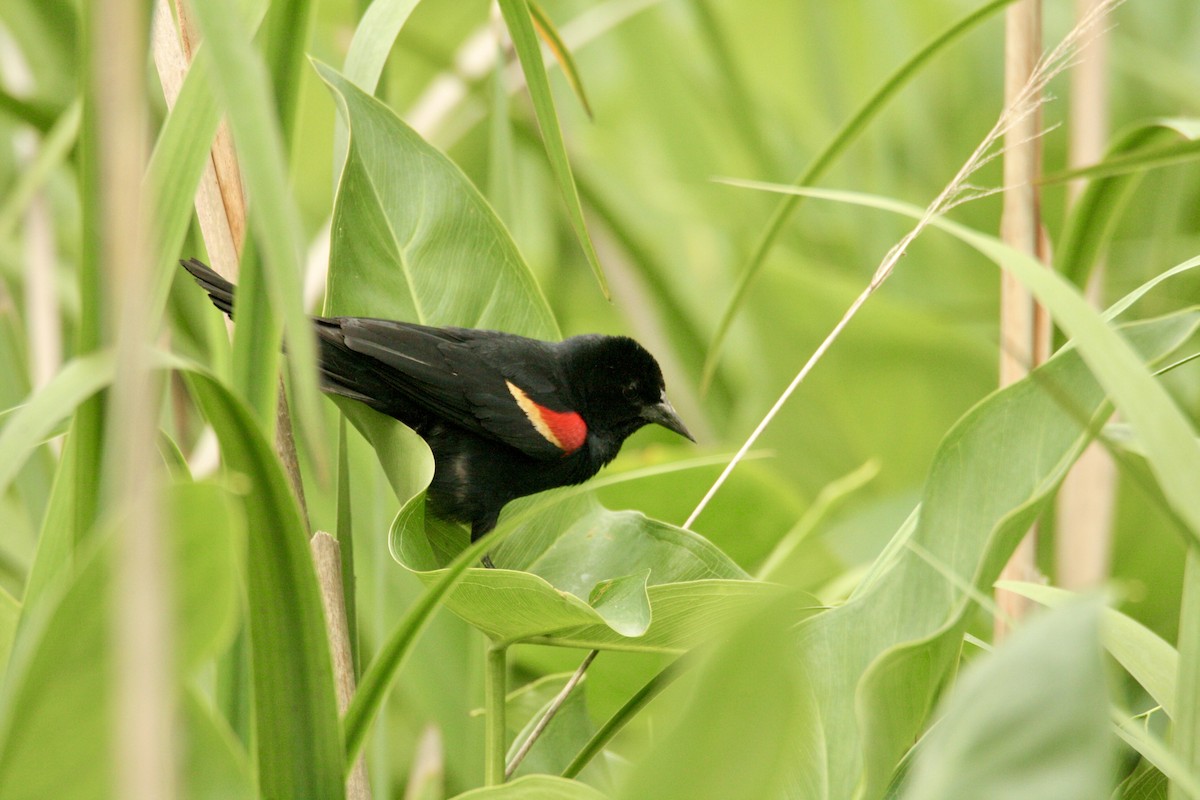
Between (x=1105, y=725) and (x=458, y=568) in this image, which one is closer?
(x=1105, y=725)

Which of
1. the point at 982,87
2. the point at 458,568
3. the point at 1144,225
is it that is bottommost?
the point at 458,568

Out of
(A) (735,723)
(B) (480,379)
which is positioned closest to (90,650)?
(A) (735,723)

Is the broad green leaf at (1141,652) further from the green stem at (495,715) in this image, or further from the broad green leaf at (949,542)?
the green stem at (495,715)

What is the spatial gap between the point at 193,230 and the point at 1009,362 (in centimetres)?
86

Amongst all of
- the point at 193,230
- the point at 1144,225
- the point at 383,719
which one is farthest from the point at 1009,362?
the point at 1144,225

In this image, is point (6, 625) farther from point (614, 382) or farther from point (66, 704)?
point (614, 382)

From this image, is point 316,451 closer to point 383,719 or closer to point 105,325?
point 105,325

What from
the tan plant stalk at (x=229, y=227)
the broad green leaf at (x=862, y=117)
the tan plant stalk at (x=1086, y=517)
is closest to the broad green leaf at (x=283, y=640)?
the tan plant stalk at (x=229, y=227)

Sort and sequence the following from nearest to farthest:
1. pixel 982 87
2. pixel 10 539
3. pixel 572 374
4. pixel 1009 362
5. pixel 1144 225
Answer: pixel 1009 362 < pixel 10 539 < pixel 572 374 < pixel 1144 225 < pixel 982 87

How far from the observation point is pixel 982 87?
8.68ft

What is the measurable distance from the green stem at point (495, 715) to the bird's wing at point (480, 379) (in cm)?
37

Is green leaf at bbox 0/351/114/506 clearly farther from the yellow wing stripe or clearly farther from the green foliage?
the yellow wing stripe

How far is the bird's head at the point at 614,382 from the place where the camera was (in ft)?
5.14

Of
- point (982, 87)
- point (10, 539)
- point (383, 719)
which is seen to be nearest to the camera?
point (383, 719)
